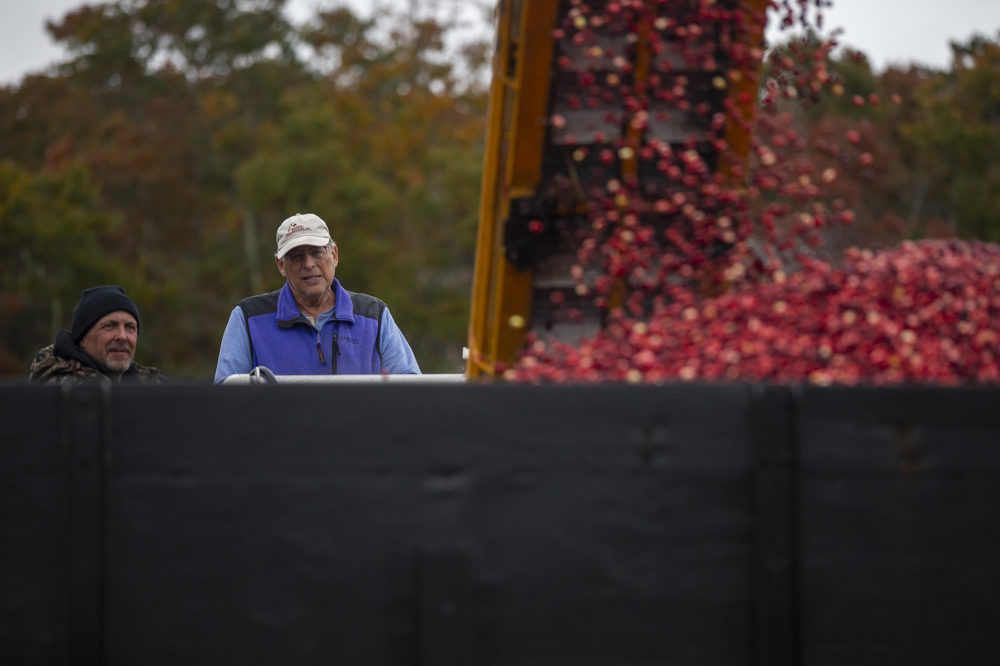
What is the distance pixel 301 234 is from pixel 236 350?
59 centimetres

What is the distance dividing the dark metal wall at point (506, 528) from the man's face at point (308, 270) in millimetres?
2450

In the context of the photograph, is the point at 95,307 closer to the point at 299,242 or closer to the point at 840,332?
the point at 299,242

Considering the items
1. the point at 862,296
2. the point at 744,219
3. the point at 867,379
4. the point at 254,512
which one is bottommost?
the point at 254,512

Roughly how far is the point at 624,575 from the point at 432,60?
Result: 29126 millimetres

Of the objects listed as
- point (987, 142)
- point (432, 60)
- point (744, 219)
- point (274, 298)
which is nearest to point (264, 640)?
point (744, 219)

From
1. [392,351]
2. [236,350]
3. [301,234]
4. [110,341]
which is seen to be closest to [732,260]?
[392,351]

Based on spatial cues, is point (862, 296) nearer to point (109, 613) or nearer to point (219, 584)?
point (219, 584)

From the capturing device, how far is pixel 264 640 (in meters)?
2.56

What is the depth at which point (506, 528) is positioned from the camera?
257 cm

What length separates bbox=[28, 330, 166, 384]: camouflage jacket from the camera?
178 inches

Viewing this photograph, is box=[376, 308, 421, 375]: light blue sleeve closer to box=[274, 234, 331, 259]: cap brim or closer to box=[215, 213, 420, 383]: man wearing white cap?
box=[215, 213, 420, 383]: man wearing white cap

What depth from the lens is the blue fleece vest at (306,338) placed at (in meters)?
4.98

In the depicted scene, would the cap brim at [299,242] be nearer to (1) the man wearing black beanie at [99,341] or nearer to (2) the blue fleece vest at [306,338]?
(2) the blue fleece vest at [306,338]

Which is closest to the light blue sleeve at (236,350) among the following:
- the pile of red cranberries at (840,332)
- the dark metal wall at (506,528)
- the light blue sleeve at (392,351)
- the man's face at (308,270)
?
the man's face at (308,270)
